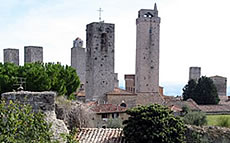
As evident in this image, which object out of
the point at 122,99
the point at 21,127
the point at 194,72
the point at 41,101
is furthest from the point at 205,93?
the point at 21,127

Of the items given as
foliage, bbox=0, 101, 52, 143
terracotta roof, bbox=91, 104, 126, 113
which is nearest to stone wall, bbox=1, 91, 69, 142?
foliage, bbox=0, 101, 52, 143

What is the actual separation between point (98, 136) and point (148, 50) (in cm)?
2339

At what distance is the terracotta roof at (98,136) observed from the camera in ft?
29.4

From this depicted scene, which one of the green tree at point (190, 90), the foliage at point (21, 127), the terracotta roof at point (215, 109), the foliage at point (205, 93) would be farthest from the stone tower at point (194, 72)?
the foliage at point (21, 127)

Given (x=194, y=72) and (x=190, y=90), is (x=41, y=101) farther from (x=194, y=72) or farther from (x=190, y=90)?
(x=194, y=72)

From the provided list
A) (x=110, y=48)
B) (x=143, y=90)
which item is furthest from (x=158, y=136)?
(x=143, y=90)

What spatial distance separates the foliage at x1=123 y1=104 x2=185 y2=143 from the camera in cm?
905

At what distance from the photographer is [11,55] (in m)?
23.7

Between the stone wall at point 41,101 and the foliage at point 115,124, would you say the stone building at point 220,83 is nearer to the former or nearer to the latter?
the foliage at point 115,124

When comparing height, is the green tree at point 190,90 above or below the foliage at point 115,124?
above

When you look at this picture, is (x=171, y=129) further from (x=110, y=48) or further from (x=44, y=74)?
(x=110, y=48)

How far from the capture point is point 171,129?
9289 mm

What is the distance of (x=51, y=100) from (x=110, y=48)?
14.4 metres

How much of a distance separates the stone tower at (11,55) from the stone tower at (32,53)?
803mm
